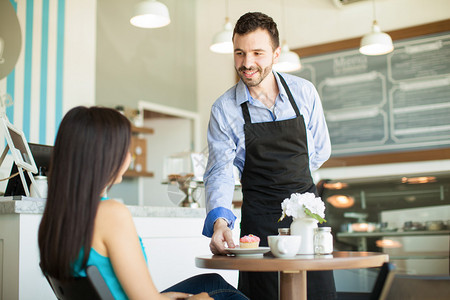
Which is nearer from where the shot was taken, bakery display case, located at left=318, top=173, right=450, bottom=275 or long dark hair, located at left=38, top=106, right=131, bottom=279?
long dark hair, located at left=38, top=106, right=131, bottom=279

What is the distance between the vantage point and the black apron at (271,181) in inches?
71.7

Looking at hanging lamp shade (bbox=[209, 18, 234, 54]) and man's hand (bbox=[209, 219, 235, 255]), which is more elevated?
hanging lamp shade (bbox=[209, 18, 234, 54])

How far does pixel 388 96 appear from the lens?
18.1ft

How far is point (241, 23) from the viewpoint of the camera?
196cm

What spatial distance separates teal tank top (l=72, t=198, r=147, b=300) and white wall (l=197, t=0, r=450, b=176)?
4.57m

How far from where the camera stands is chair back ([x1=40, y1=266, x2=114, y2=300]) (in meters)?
1.12

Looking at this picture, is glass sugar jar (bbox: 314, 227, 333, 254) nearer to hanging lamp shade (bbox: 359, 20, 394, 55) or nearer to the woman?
the woman

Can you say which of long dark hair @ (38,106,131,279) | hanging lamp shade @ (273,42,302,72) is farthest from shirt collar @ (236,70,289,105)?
hanging lamp shade @ (273,42,302,72)

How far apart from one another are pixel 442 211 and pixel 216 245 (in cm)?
171

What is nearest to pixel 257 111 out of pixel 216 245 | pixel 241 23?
pixel 241 23

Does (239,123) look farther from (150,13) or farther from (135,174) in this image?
(135,174)

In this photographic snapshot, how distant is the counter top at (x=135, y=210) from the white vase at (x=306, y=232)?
3.07 feet

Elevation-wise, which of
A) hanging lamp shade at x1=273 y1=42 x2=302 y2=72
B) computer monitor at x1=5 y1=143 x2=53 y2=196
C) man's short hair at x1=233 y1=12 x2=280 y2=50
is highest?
hanging lamp shade at x1=273 y1=42 x2=302 y2=72

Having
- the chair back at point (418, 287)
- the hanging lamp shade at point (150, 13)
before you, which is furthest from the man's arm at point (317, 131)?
the hanging lamp shade at point (150, 13)
